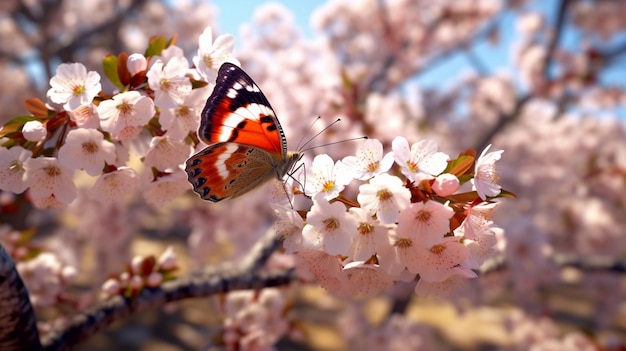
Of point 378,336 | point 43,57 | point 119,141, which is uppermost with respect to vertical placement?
point 43,57

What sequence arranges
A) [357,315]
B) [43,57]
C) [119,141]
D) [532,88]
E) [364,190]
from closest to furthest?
[364,190], [119,141], [43,57], [532,88], [357,315]

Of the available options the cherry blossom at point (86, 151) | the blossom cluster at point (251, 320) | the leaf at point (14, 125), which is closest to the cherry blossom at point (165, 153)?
the cherry blossom at point (86, 151)

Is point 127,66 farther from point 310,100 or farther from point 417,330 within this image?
point 417,330

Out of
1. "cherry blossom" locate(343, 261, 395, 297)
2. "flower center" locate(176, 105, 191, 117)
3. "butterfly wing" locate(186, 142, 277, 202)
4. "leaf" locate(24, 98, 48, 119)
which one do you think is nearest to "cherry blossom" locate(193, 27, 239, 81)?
"flower center" locate(176, 105, 191, 117)

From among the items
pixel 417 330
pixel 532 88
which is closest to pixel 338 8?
pixel 532 88

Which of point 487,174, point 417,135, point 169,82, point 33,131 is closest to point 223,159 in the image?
point 169,82

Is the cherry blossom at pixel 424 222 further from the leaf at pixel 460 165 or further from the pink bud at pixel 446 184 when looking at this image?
the leaf at pixel 460 165
